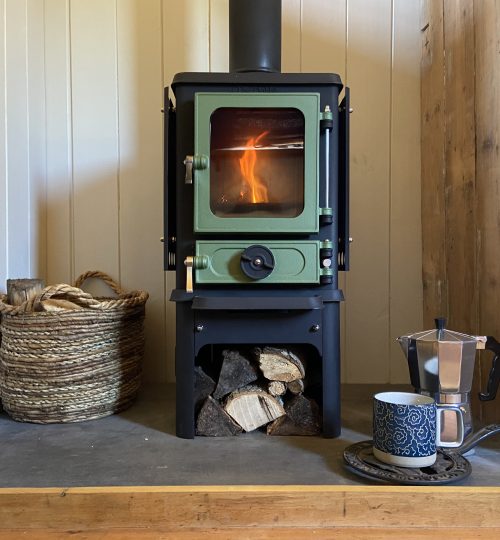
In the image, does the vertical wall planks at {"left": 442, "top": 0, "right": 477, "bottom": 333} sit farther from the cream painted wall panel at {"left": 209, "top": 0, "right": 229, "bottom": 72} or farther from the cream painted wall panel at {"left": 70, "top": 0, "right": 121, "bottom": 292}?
the cream painted wall panel at {"left": 70, "top": 0, "right": 121, "bottom": 292}

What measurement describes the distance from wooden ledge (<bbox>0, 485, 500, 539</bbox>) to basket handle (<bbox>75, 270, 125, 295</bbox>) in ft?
3.03

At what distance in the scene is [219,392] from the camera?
136 cm

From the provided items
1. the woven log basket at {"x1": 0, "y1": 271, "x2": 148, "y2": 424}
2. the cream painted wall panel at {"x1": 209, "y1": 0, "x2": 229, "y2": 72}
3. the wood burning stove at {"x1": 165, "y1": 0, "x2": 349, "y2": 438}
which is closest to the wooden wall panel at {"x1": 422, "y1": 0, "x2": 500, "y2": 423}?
the wood burning stove at {"x1": 165, "y1": 0, "x2": 349, "y2": 438}

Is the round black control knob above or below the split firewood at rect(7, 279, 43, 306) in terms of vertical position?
above

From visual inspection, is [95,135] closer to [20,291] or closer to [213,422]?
[20,291]

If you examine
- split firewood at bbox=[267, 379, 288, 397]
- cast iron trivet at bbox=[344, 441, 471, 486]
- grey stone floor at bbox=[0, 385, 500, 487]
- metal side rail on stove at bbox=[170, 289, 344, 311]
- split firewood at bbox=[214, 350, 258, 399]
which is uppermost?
metal side rail on stove at bbox=[170, 289, 344, 311]

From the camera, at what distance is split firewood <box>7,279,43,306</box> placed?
1500 mm

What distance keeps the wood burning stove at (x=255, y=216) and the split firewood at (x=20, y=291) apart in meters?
0.44

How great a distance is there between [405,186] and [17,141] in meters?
1.35

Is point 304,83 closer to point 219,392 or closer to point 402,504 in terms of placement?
point 219,392

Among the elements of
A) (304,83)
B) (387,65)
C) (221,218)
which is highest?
(387,65)

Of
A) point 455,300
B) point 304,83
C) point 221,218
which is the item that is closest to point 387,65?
point 304,83

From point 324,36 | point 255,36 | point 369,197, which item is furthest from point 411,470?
point 324,36

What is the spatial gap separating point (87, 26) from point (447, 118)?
51.4 inches
